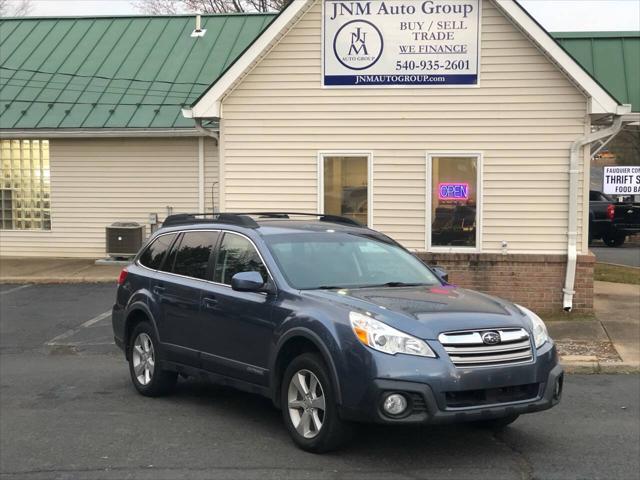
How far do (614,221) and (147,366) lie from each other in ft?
72.7

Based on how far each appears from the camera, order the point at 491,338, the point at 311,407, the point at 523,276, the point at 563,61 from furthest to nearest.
→ the point at 523,276, the point at 563,61, the point at 311,407, the point at 491,338

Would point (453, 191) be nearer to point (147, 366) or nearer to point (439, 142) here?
point (439, 142)

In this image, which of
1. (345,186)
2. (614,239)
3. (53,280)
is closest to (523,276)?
(345,186)

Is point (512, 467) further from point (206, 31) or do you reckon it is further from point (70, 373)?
point (206, 31)

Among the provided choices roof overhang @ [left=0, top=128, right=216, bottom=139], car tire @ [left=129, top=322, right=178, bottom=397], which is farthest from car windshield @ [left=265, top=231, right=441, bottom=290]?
roof overhang @ [left=0, top=128, right=216, bottom=139]

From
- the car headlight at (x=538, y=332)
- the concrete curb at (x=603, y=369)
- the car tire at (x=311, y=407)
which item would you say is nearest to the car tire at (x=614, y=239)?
the concrete curb at (x=603, y=369)

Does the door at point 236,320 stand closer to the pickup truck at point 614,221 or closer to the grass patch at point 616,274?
the grass patch at point 616,274

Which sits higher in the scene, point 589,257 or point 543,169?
point 543,169

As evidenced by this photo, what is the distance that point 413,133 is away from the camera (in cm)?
1172

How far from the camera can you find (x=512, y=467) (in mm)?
5160

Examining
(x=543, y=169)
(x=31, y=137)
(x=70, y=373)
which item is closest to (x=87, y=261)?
(x=31, y=137)

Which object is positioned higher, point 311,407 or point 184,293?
point 184,293

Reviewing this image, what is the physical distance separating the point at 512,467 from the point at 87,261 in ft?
44.7

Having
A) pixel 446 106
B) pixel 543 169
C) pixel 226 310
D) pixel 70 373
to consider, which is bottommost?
pixel 70 373
